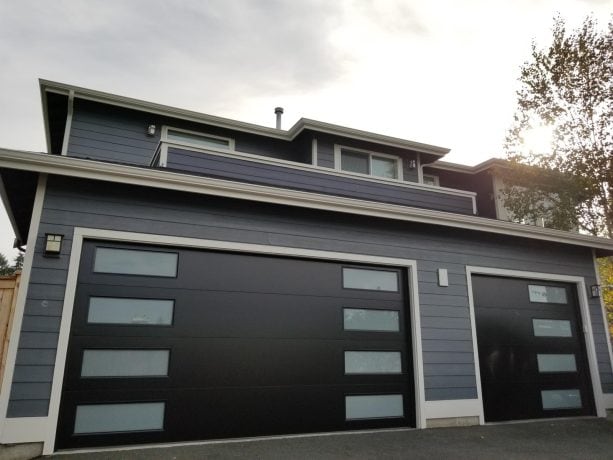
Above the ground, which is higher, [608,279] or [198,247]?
[608,279]

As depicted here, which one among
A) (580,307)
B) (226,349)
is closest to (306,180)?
(226,349)

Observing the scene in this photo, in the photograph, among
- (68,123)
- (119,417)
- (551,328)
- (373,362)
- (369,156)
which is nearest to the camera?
(119,417)

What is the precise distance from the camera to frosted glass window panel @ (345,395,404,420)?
17.4ft

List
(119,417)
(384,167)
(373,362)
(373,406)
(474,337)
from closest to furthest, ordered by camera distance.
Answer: (119,417)
(373,406)
(373,362)
(474,337)
(384,167)

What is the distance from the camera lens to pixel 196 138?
28.5 feet

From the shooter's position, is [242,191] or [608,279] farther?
[608,279]

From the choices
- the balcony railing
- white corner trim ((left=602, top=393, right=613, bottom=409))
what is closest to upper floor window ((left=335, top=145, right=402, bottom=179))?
the balcony railing

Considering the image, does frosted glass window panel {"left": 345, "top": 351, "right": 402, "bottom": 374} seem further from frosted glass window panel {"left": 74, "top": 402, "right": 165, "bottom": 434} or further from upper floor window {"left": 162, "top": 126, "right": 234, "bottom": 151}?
upper floor window {"left": 162, "top": 126, "right": 234, "bottom": 151}

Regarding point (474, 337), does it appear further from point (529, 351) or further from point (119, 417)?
point (119, 417)

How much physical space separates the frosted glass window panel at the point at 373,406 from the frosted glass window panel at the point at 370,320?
84 cm

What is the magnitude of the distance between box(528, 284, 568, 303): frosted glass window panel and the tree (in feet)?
14.8

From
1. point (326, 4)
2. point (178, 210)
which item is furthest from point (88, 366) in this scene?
point (326, 4)

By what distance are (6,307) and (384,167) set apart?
712cm

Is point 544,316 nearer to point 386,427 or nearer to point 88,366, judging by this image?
point 386,427
